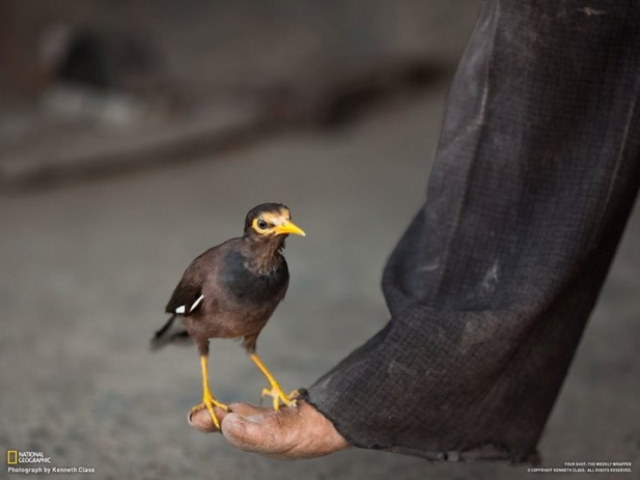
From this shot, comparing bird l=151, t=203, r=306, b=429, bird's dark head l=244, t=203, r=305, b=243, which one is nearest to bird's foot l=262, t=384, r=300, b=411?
bird l=151, t=203, r=306, b=429

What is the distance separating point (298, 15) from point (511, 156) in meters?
5.15

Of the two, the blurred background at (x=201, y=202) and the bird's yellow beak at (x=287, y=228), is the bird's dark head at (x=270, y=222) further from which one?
the blurred background at (x=201, y=202)

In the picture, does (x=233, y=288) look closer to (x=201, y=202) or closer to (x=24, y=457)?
(x=24, y=457)

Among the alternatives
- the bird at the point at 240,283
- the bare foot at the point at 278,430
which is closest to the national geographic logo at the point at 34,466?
the bare foot at the point at 278,430

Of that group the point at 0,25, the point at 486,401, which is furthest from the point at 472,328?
the point at 0,25

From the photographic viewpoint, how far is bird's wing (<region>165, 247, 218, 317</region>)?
1.45 meters

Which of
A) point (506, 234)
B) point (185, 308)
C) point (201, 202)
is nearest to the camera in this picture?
point (185, 308)

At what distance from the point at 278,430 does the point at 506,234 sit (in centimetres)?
59

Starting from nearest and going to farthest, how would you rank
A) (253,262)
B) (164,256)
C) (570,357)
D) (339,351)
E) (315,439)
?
(253,262), (315,439), (570,357), (339,351), (164,256)

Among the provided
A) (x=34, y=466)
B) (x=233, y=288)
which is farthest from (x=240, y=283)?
(x=34, y=466)

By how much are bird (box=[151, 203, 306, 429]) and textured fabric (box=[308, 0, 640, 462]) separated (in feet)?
1.22

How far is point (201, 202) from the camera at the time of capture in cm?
474

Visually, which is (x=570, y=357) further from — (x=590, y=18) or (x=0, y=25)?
(x=0, y=25)

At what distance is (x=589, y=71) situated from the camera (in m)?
1.83
